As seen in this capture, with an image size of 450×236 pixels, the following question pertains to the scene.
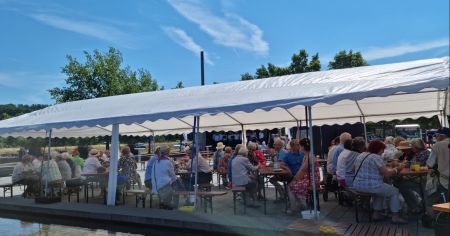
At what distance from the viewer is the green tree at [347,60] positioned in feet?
117

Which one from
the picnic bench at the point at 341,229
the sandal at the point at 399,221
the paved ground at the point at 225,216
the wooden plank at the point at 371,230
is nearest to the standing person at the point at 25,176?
the paved ground at the point at 225,216

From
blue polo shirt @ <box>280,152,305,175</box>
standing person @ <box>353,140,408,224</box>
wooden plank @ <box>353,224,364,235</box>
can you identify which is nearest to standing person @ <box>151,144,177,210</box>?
blue polo shirt @ <box>280,152,305,175</box>

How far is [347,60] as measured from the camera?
1426 inches

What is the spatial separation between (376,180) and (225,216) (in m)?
2.71

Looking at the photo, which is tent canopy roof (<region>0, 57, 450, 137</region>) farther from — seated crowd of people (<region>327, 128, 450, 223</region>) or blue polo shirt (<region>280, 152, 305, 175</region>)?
blue polo shirt (<region>280, 152, 305, 175</region>)

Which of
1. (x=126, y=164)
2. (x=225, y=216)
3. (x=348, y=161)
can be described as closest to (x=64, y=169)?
(x=126, y=164)

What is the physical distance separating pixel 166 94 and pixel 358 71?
496cm

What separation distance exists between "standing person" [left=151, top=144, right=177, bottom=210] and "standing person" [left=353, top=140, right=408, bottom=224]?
12.3ft

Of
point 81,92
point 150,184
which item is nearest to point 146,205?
point 150,184

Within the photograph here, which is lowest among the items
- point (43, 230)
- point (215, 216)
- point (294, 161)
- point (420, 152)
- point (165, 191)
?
point (43, 230)

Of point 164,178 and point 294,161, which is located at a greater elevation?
point 294,161

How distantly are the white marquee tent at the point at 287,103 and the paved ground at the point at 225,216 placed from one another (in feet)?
2.76

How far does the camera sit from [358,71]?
789cm

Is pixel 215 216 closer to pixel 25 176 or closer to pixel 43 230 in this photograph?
pixel 43 230
